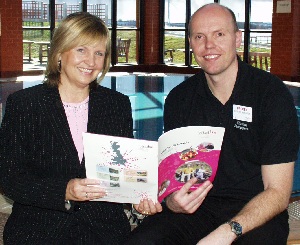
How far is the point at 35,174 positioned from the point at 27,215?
0.17 metres

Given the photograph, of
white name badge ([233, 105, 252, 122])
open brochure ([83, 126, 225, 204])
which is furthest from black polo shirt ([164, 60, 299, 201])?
open brochure ([83, 126, 225, 204])

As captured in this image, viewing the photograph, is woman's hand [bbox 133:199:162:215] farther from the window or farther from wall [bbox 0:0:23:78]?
the window

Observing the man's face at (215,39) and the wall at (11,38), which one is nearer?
the man's face at (215,39)

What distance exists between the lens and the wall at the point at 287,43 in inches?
491

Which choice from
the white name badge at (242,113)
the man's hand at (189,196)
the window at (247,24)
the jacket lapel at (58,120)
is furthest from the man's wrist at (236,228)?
the window at (247,24)

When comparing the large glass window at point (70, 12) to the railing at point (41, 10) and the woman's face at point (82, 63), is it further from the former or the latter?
the woman's face at point (82, 63)

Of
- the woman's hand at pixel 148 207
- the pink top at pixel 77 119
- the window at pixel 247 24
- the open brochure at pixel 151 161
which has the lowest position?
the woman's hand at pixel 148 207

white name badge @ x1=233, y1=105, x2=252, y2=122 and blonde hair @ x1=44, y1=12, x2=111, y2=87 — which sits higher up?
blonde hair @ x1=44, y1=12, x2=111, y2=87

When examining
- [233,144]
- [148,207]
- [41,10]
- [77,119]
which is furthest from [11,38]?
[148,207]

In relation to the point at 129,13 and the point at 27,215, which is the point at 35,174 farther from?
the point at 129,13

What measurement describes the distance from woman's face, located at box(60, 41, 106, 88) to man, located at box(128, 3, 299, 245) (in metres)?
0.42

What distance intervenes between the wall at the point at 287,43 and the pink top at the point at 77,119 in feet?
36.3

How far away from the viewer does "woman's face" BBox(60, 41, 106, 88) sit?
83.3 inches

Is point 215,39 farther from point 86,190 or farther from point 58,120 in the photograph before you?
point 86,190
